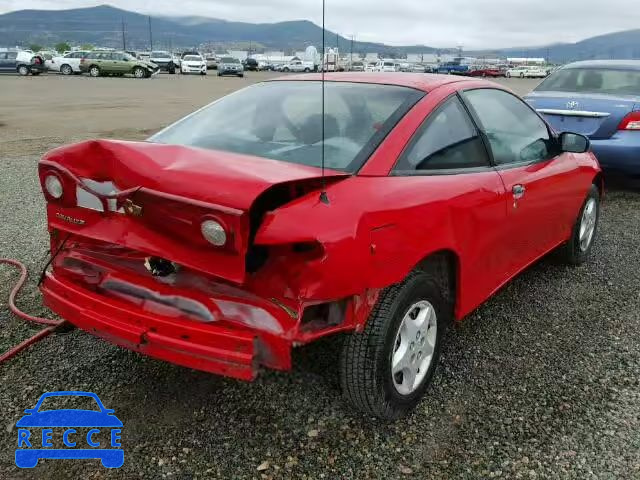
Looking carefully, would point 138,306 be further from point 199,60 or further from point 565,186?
point 199,60

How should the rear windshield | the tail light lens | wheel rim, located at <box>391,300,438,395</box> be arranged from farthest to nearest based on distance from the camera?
the rear windshield → the tail light lens → wheel rim, located at <box>391,300,438,395</box>

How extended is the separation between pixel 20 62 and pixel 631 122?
36783mm

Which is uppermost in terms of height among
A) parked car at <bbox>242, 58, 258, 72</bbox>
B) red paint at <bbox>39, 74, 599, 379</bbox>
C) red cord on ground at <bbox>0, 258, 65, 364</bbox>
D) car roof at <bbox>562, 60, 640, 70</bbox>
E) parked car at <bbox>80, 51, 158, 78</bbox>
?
parked car at <bbox>242, 58, 258, 72</bbox>

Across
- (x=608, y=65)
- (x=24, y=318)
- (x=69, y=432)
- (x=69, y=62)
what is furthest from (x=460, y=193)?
(x=69, y=62)

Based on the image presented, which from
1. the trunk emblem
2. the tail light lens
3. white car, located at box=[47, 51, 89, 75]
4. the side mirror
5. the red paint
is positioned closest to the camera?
the red paint

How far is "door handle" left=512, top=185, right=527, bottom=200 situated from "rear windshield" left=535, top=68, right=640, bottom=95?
472cm

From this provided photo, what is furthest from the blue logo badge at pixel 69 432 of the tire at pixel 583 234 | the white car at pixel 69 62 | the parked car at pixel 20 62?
the white car at pixel 69 62

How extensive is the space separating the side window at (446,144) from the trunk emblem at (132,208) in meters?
1.09

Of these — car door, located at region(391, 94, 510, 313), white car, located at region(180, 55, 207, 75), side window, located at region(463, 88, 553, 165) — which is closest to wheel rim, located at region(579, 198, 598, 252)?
side window, located at region(463, 88, 553, 165)

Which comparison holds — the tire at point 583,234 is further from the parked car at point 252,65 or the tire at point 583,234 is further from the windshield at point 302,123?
the parked car at point 252,65

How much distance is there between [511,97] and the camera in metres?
3.90

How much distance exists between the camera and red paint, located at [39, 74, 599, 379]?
7.14ft

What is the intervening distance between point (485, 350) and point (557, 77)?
Answer: 5.90 metres

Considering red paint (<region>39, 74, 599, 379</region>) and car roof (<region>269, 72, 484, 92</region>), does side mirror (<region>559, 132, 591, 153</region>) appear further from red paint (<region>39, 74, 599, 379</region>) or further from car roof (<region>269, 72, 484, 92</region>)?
red paint (<region>39, 74, 599, 379</region>)
